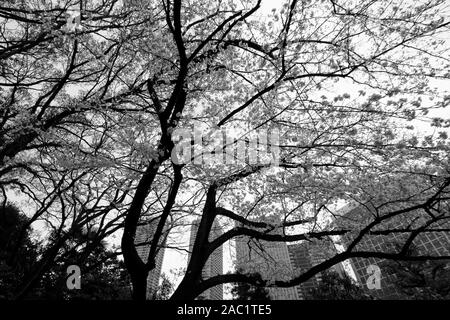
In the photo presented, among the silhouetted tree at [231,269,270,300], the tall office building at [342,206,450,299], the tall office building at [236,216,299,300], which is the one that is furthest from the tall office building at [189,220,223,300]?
the tall office building at [342,206,450,299]

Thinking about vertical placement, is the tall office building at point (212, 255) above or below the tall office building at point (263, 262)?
above

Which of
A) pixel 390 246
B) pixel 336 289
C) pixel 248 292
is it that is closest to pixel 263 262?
pixel 390 246

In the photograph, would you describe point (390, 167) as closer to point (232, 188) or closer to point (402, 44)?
point (402, 44)

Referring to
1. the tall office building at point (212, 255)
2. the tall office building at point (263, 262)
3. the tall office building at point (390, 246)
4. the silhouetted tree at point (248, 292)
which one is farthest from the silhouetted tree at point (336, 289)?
the tall office building at point (263, 262)

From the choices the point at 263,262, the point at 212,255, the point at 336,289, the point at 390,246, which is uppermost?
the point at 390,246

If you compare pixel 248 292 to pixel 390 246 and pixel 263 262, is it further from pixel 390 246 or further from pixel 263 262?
pixel 263 262

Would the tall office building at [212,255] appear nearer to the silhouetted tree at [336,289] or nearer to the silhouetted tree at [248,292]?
the silhouetted tree at [248,292]

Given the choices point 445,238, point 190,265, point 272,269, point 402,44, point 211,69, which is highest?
point 445,238

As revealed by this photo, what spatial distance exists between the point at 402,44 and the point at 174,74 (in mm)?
4398

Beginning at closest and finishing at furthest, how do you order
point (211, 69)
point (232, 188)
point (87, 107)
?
point (211, 69), point (87, 107), point (232, 188)

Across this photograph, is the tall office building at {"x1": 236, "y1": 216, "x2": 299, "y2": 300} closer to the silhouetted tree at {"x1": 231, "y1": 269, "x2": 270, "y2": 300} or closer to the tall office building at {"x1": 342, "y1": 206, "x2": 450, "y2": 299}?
the tall office building at {"x1": 342, "y1": 206, "x2": 450, "y2": 299}

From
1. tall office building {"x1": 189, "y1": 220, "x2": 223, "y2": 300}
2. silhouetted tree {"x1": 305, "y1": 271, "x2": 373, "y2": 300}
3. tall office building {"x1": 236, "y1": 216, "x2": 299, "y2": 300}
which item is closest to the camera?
tall office building {"x1": 236, "y1": 216, "x2": 299, "y2": 300}
